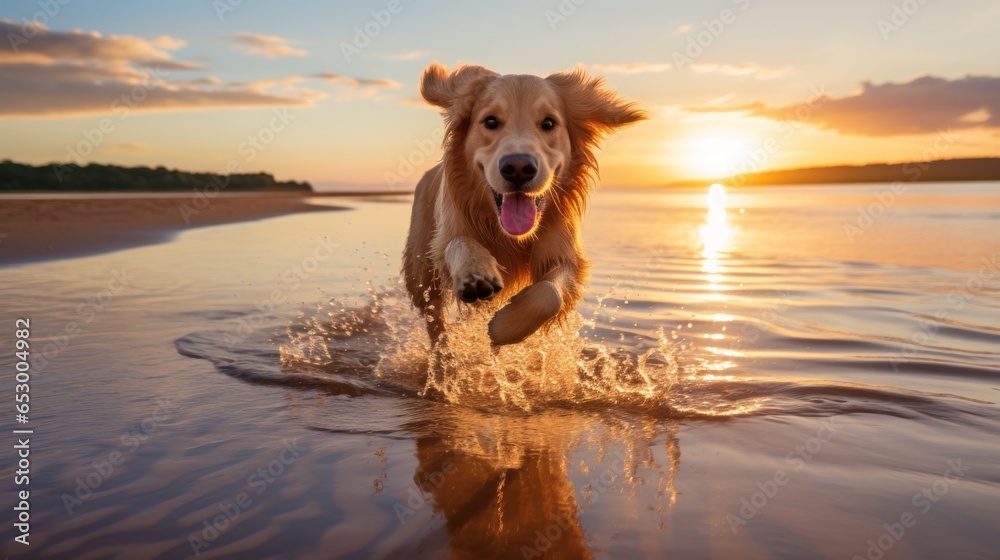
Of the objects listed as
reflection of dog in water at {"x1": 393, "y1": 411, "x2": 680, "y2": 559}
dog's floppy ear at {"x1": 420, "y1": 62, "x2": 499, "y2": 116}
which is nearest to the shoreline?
dog's floppy ear at {"x1": 420, "y1": 62, "x2": 499, "y2": 116}

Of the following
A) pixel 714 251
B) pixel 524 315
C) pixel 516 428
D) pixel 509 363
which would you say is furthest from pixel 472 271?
pixel 714 251

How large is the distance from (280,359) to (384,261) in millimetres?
6563

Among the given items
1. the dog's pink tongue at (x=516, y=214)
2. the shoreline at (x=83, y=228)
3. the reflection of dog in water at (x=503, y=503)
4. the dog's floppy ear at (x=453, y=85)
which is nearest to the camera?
the reflection of dog in water at (x=503, y=503)

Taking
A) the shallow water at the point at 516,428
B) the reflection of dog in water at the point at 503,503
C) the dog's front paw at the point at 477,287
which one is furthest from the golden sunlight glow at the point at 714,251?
the reflection of dog in water at the point at 503,503

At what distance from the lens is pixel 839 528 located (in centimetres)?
260

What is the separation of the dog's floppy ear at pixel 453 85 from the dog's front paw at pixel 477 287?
137 cm

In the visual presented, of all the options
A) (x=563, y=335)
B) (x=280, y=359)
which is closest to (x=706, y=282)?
(x=563, y=335)

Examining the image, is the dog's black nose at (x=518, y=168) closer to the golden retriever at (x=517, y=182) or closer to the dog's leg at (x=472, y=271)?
the golden retriever at (x=517, y=182)

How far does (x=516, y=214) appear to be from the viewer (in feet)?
14.7

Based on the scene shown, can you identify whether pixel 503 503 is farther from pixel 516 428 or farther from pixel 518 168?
pixel 518 168

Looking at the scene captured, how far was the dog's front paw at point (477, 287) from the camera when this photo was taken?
4.01m

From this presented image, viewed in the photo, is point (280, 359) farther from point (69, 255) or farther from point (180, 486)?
point (69, 255)

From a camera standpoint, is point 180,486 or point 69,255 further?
point 69,255

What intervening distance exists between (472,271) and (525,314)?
38 centimetres
